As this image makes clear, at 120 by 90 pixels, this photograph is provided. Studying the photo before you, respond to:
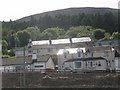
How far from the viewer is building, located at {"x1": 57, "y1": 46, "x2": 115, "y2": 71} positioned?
39.6 meters

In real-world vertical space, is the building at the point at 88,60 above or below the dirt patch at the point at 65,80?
above

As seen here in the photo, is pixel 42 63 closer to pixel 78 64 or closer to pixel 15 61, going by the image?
pixel 15 61

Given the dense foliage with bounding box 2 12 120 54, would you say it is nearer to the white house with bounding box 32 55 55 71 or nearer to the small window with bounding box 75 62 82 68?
the white house with bounding box 32 55 55 71

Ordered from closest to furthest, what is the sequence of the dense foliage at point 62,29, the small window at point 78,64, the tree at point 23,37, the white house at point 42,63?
1. the small window at point 78,64
2. the white house at point 42,63
3. the dense foliage at point 62,29
4. the tree at point 23,37

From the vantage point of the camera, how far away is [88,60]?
40.3 metres

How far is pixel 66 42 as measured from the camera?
65.6 meters

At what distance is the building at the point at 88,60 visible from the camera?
3956 centimetres

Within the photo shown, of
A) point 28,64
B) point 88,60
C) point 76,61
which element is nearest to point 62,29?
point 28,64

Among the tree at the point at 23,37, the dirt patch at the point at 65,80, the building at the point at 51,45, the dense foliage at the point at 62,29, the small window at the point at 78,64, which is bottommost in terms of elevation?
the dirt patch at the point at 65,80

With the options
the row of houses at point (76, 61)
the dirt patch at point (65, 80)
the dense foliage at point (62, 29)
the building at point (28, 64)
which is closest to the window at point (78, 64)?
the row of houses at point (76, 61)

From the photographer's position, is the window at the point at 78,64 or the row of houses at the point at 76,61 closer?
the row of houses at the point at 76,61

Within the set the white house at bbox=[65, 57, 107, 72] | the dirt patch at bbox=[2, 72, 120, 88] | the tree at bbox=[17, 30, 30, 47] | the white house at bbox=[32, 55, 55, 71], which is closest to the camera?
the dirt patch at bbox=[2, 72, 120, 88]

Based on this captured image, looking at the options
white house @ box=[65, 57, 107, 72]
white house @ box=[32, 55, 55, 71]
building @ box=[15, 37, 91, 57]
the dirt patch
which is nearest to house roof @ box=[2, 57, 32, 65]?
white house @ box=[32, 55, 55, 71]

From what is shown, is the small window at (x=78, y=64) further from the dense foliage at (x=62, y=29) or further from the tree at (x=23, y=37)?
the tree at (x=23, y=37)
